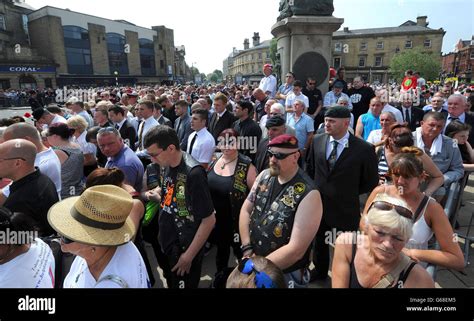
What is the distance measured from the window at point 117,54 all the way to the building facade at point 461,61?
193 feet

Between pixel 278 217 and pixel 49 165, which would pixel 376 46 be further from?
pixel 49 165

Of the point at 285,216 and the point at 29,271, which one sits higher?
the point at 285,216

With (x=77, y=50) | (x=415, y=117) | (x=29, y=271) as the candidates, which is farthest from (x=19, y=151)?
(x=77, y=50)

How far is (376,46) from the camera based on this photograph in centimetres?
5812

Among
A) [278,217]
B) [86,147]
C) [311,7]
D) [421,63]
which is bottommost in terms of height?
[278,217]

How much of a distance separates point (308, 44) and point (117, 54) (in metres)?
54.2

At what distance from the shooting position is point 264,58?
89688mm

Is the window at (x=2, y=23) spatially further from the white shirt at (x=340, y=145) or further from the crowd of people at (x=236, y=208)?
the white shirt at (x=340, y=145)

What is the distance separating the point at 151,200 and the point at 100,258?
1.36 metres

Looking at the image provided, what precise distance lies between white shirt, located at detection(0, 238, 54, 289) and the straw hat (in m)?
0.32

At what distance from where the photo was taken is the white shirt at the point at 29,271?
1.65 meters

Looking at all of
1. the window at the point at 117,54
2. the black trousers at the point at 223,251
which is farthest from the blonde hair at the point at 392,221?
the window at the point at 117,54

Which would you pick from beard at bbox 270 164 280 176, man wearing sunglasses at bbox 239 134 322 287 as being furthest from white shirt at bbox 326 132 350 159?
beard at bbox 270 164 280 176
